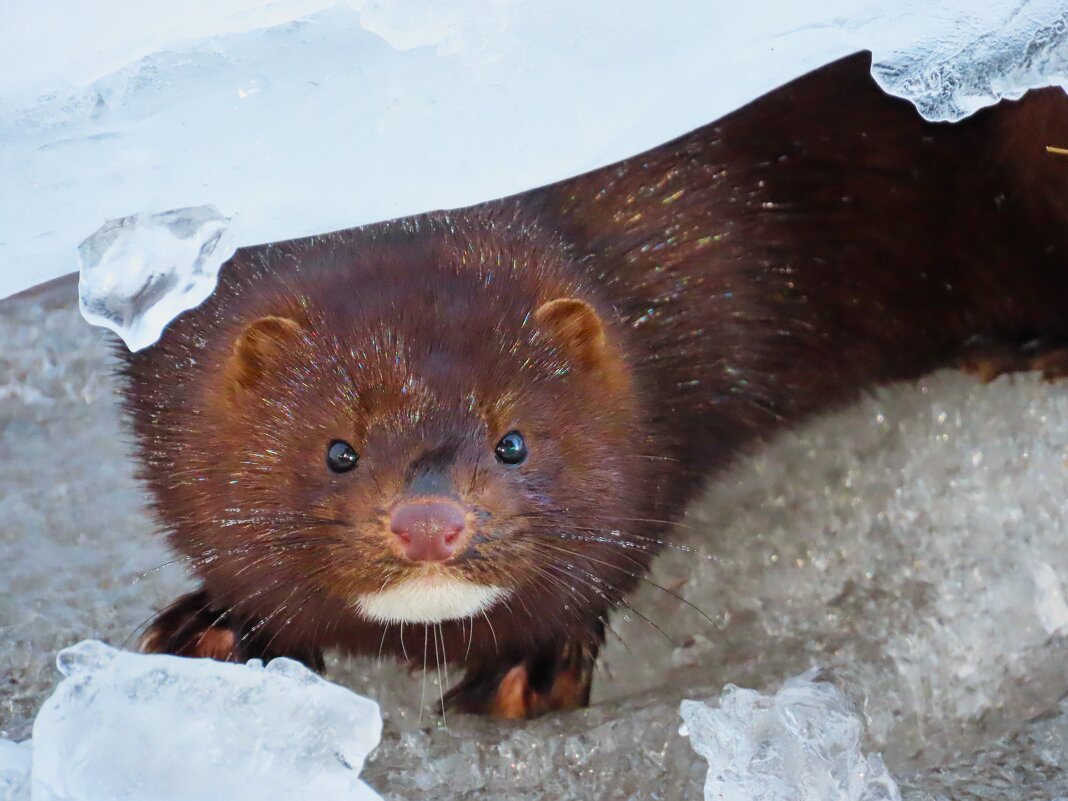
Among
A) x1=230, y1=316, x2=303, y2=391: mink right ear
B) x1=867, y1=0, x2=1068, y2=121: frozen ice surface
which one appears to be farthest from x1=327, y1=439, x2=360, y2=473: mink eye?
x1=867, y1=0, x2=1068, y2=121: frozen ice surface

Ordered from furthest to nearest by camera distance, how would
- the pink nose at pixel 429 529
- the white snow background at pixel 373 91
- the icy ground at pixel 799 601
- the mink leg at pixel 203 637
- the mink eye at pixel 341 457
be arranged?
the mink leg at pixel 203 637 → the icy ground at pixel 799 601 → the mink eye at pixel 341 457 → the white snow background at pixel 373 91 → the pink nose at pixel 429 529

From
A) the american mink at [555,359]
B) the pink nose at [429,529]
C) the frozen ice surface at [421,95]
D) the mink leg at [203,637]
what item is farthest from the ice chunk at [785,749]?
the frozen ice surface at [421,95]

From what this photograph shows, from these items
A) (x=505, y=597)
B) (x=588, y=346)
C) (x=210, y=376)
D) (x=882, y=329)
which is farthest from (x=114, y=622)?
(x=882, y=329)

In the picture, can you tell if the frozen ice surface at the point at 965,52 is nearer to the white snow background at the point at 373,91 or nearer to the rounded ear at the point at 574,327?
the white snow background at the point at 373,91

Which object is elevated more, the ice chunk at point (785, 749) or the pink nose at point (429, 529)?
the pink nose at point (429, 529)

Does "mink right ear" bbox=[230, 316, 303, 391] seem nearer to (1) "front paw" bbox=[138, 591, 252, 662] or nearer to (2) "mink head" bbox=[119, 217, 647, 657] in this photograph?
(2) "mink head" bbox=[119, 217, 647, 657]

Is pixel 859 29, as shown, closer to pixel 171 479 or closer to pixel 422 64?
pixel 422 64
